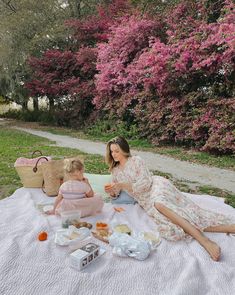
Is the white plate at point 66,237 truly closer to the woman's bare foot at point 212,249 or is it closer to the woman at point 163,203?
the woman at point 163,203

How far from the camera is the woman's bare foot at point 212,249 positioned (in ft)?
8.96

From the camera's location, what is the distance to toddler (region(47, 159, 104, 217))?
359 cm

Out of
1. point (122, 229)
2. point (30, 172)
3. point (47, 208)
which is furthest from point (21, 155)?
point (122, 229)

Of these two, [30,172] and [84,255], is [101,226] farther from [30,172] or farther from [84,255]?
[30,172]

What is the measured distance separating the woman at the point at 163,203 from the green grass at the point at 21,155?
1.14 meters

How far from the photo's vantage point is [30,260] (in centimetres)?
265

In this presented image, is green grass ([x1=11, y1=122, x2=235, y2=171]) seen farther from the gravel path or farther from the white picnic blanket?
the white picnic blanket

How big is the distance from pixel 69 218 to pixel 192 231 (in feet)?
3.96

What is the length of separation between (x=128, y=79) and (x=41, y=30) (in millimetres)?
7869

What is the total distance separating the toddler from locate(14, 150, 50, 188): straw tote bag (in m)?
1.04

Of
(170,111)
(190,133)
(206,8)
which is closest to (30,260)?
(190,133)

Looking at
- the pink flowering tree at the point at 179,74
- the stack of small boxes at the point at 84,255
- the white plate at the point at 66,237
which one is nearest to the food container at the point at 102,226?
the white plate at the point at 66,237

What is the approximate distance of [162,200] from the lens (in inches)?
129

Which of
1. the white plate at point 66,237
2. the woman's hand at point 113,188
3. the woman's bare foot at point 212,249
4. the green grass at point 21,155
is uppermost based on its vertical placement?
the woman's hand at point 113,188
